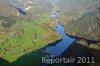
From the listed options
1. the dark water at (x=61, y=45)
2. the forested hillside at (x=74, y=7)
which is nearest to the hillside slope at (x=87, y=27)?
the dark water at (x=61, y=45)

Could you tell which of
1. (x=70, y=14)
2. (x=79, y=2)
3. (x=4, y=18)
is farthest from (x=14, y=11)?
(x=79, y=2)

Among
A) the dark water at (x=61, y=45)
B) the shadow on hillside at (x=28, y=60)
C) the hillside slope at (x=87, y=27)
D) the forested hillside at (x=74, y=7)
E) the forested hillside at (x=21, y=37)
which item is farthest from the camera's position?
the forested hillside at (x=74, y=7)

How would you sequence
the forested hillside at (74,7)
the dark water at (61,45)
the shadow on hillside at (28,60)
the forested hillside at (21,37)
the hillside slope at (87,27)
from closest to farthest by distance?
the shadow on hillside at (28,60) → the dark water at (61,45) → the forested hillside at (21,37) → the hillside slope at (87,27) → the forested hillside at (74,7)

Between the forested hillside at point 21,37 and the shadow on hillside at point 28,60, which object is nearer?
the shadow on hillside at point 28,60

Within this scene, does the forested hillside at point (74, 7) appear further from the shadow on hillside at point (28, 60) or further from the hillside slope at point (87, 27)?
the shadow on hillside at point (28, 60)

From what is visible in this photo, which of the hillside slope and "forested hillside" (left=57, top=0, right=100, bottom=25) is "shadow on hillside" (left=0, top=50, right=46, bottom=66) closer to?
the hillside slope

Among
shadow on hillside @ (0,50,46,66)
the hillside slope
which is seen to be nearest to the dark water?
the hillside slope

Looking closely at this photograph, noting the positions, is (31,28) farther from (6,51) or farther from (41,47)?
(6,51)

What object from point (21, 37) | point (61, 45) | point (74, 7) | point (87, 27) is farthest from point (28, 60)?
point (74, 7)

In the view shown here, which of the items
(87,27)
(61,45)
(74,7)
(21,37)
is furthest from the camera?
(74,7)

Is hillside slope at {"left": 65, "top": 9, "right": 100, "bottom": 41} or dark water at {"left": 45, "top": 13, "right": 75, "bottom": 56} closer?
dark water at {"left": 45, "top": 13, "right": 75, "bottom": 56}

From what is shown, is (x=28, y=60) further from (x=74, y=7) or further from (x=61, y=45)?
(x=74, y=7)
